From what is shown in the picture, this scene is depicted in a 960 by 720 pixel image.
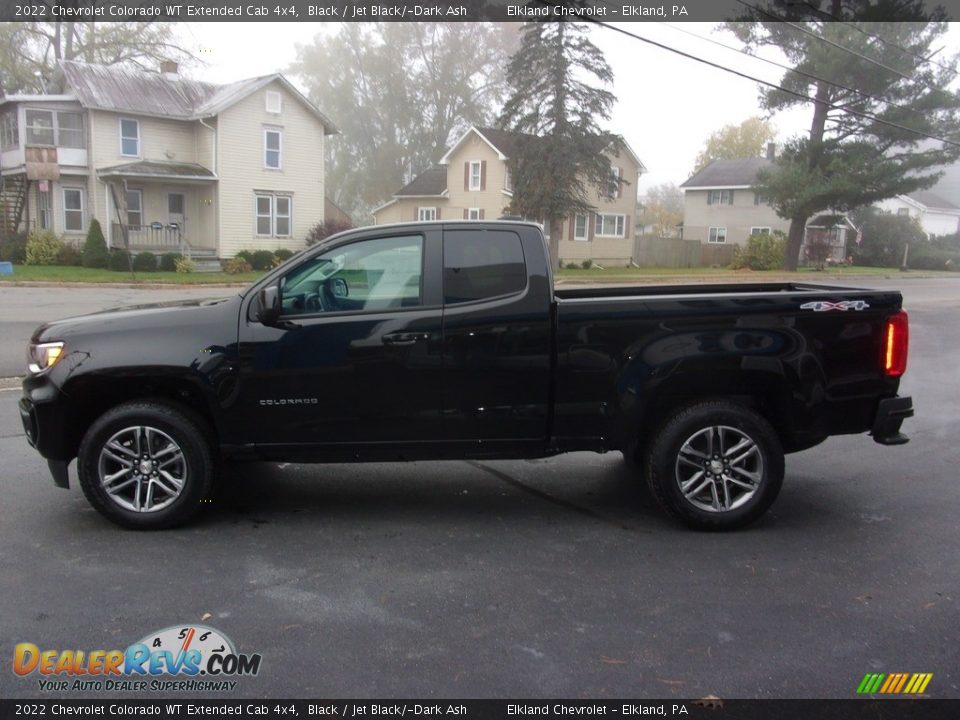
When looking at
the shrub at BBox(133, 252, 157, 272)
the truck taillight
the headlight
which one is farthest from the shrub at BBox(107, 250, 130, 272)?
the truck taillight

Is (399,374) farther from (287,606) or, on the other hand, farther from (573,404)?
(287,606)

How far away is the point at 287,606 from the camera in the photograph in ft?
13.5

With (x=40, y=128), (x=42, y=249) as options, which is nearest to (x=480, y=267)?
(x=42, y=249)

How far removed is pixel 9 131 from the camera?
115ft

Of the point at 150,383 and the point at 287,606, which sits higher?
the point at 150,383

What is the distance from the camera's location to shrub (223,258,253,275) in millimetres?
32750

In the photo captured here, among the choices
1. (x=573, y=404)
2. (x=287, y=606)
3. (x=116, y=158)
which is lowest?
(x=287, y=606)

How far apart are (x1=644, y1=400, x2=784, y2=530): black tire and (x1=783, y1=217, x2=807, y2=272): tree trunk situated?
125ft

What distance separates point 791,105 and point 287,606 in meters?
40.0

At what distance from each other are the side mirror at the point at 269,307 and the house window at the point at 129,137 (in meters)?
33.0

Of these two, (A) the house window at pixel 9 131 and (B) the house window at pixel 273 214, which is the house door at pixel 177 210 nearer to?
(B) the house window at pixel 273 214

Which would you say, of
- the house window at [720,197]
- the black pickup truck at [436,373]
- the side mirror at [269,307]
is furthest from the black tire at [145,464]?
the house window at [720,197]

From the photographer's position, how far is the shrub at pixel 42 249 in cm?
3133
